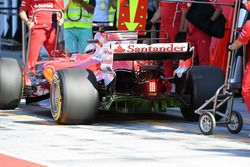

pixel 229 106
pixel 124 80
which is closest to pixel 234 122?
pixel 229 106

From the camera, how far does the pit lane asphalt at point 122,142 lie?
328 inches

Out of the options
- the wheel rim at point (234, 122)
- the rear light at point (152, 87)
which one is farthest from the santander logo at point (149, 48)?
the wheel rim at point (234, 122)

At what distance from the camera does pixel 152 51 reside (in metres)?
11.4

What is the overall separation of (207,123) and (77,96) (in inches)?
66.0

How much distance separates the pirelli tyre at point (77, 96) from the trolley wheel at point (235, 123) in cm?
170

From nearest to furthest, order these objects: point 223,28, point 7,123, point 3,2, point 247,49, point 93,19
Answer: point 247,49 → point 7,123 → point 223,28 → point 93,19 → point 3,2

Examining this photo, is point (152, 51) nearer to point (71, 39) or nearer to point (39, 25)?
point (39, 25)

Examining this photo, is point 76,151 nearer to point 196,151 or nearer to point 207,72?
point 196,151

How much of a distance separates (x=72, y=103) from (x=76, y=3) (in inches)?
170

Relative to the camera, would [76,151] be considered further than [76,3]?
No

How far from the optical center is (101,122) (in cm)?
1180

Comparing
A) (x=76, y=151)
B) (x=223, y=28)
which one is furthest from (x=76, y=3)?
(x=76, y=151)

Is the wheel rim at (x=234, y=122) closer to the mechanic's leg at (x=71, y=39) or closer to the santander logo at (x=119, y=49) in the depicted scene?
the santander logo at (x=119, y=49)

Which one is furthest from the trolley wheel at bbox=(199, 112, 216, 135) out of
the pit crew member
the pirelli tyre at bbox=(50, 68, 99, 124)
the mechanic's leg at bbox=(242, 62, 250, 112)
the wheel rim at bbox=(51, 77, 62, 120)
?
the pit crew member
